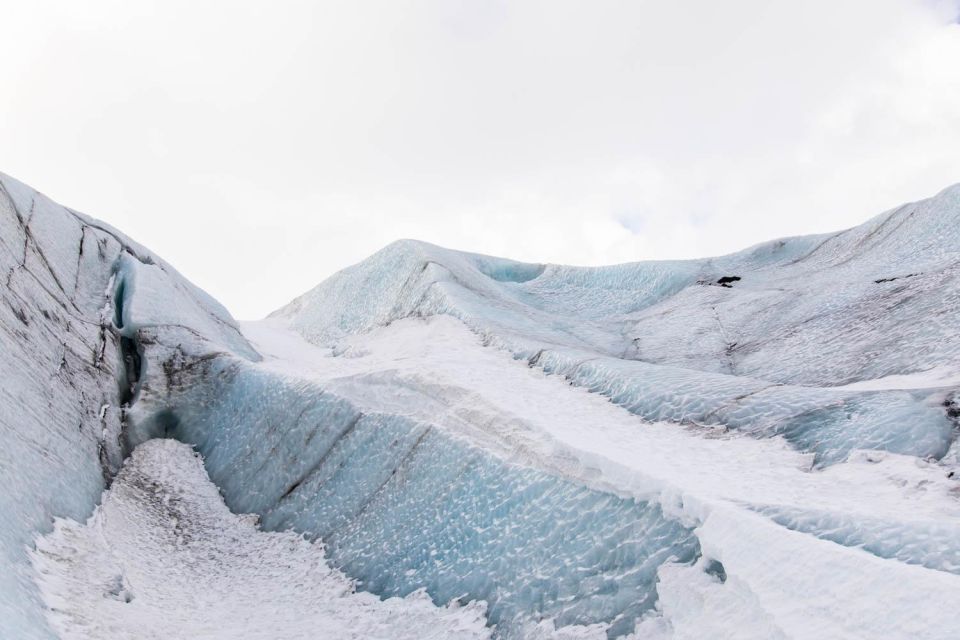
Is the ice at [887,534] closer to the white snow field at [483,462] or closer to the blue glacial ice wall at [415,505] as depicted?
the white snow field at [483,462]

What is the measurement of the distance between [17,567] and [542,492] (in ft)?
16.0

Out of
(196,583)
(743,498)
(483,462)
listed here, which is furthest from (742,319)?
(196,583)

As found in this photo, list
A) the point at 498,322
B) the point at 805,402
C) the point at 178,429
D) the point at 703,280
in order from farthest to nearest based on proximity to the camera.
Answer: the point at 703,280 → the point at 498,322 → the point at 178,429 → the point at 805,402

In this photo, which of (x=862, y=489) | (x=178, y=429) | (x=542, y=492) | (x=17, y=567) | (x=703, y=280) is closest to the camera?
(x=17, y=567)

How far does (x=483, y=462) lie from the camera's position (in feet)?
27.6

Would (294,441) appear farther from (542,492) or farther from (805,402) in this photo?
(805,402)

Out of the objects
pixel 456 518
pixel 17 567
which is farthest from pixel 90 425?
pixel 456 518

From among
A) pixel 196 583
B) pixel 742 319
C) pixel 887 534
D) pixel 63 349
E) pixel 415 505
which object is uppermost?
pixel 742 319

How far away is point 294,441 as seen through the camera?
36.1ft

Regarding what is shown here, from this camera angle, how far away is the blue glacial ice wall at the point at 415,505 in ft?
20.9

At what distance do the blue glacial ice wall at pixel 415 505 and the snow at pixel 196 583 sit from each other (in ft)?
0.95

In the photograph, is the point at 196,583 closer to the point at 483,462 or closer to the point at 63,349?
the point at 483,462

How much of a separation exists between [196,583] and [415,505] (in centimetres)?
271

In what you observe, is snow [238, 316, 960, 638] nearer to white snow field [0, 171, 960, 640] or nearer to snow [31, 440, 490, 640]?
white snow field [0, 171, 960, 640]
